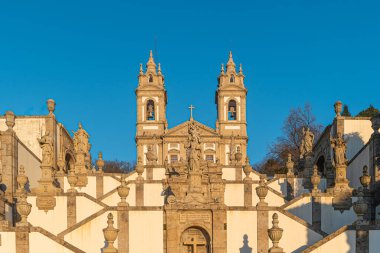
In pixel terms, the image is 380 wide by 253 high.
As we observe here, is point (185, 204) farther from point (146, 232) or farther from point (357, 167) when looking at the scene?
point (357, 167)

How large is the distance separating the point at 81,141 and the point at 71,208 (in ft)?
28.4

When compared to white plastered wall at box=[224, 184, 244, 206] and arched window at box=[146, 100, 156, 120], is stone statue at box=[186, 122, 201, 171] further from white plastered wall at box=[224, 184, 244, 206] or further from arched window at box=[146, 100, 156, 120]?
arched window at box=[146, 100, 156, 120]

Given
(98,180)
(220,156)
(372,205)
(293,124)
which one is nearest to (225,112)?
(220,156)

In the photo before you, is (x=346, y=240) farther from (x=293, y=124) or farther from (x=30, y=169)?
(x=293, y=124)

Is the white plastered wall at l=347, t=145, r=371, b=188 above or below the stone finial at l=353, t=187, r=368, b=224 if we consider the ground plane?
above

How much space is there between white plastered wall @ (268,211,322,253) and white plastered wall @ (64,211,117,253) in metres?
6.67

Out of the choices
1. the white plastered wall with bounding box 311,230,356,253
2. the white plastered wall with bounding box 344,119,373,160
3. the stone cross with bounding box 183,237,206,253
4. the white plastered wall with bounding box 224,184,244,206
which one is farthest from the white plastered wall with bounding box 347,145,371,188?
the stone cross with bounding box 183,237,206,253

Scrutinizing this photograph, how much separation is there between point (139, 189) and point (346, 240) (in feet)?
39.3

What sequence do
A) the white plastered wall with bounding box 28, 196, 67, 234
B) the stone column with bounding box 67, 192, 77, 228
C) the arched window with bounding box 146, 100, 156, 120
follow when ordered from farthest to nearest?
the arched window with bounding box 146, 100, 156, 120 → the stone column with bounding box 67, 192, 77, 228 → the white plastered wall with bounding box 28, 196, 67, 234

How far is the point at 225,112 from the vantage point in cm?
6425

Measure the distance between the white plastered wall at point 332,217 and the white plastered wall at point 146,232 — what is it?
7.72 meters

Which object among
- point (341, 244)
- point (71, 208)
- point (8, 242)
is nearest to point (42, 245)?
point (8, 242)

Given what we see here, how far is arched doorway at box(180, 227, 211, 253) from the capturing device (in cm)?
2144

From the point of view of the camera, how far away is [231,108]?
64.6 metres
